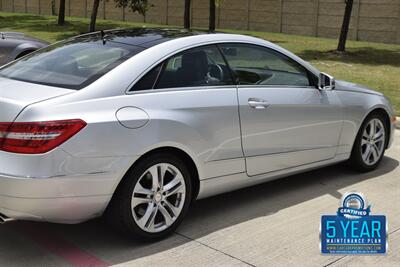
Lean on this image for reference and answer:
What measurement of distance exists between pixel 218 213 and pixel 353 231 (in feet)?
3.88

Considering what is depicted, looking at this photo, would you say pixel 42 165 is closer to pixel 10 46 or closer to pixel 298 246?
pixel 298 246

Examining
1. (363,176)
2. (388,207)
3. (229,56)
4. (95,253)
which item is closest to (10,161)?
(95,253)

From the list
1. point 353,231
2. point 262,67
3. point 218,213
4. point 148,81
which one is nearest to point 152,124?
point 148,81

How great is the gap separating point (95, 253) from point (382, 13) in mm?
24681

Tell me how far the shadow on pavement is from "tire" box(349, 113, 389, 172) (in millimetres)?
116

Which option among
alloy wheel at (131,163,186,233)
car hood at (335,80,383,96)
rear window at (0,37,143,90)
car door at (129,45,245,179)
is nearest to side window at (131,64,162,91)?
car door at (129,45,245,179)

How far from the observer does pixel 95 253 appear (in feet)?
13.1

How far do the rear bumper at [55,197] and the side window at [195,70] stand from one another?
941 millimetres

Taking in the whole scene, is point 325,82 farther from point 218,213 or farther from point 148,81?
point 148,81

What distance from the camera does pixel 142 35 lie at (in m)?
4.72

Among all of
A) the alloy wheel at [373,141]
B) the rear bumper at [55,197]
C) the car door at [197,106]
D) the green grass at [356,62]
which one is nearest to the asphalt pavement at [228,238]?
the rear bumper at [55,197]

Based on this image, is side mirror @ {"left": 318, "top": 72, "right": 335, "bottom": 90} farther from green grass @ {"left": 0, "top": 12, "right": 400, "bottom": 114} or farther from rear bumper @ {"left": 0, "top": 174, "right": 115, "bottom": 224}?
green grass @ {"left": 0, "top": 12, "right": 400, "bottom": 114}

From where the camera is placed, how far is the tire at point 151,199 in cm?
394

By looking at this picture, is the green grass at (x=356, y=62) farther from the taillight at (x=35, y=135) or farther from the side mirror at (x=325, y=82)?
the taillight at (x=35, y=135)
